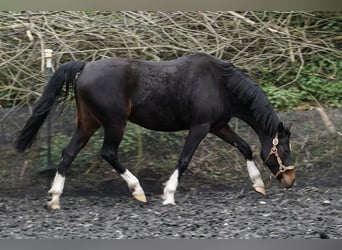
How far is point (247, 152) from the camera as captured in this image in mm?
6621

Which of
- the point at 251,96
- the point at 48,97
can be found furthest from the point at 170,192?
the point at 48,97

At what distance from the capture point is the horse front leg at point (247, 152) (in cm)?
656

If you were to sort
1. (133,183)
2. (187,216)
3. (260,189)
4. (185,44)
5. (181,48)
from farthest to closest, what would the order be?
1. (185,44)
2. (181,48)
3. (260,189)
4. (133,183)
5. (187,216)

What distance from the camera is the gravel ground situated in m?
4.99

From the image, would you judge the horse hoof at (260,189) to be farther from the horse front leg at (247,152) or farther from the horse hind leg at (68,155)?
the horse hind leg at (68,155)

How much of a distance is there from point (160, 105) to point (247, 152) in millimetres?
1034

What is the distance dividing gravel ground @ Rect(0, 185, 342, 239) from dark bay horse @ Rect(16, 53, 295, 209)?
0.25m

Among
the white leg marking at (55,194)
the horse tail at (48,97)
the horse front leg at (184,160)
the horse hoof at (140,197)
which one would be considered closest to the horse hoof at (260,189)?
the horse front leg at (184,160)

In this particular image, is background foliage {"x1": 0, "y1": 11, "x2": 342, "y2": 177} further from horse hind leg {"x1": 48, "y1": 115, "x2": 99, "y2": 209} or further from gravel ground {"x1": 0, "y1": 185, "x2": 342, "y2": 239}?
horse hind leg {"x1": 48, "y1": 115, "x2": 99, "y2": 209}

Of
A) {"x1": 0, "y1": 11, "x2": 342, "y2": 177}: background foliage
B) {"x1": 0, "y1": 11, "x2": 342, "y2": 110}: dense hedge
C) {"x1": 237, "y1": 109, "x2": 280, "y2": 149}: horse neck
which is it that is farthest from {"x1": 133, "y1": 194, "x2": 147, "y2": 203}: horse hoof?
{"x1": 0, "y1": 11, "x2": 342, "y2": 110}: dense hedge

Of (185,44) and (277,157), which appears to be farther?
(185,44)

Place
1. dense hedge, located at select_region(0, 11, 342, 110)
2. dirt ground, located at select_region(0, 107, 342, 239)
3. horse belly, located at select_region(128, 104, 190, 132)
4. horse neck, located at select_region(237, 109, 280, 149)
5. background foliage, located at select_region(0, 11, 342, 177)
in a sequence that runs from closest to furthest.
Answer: dirt ground, located at select_region(0, 107, 342, 239) → horse belly, located at select_region(128, 104, 190, 132) → horse neck, located at select_region(237, 109, 280, 149) → background foliage, located at select_region(0, 11, 342, 177) → dense hedge, located at select_region(0, 11, 342, 110)

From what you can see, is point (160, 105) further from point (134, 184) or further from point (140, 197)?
point (140, 197)

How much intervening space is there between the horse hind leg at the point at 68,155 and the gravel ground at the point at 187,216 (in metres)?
0.15
